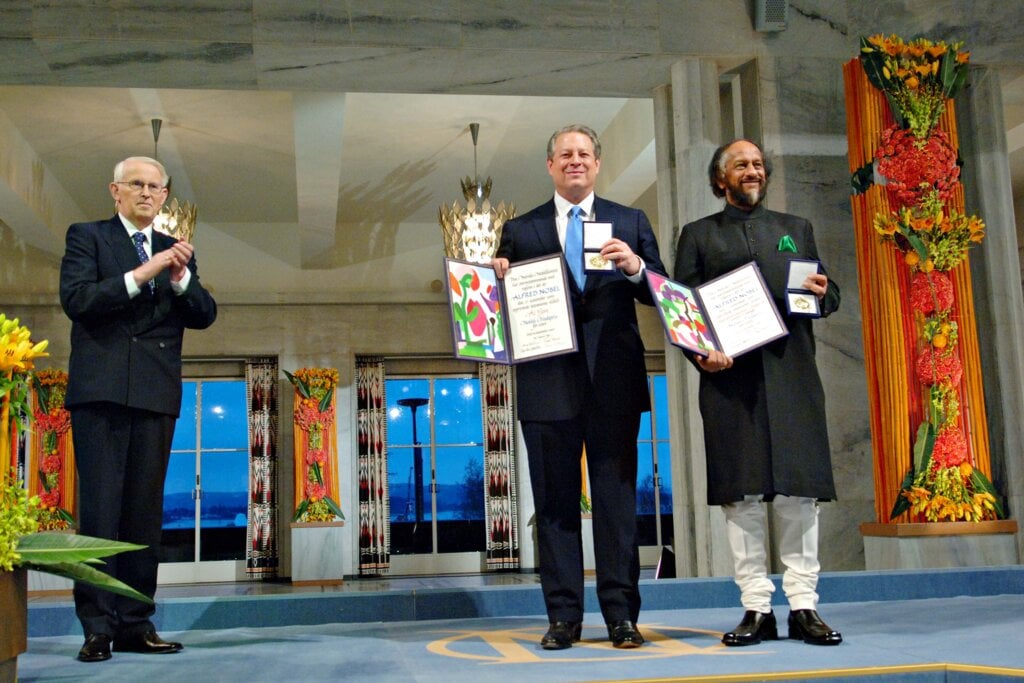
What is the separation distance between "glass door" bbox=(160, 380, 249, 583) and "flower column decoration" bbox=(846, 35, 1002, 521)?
961cm

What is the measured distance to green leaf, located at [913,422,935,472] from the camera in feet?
16.7

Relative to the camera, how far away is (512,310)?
2.93m

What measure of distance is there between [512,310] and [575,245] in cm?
27

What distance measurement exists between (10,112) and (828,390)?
23.2 feet

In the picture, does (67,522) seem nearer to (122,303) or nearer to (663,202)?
(663,202)

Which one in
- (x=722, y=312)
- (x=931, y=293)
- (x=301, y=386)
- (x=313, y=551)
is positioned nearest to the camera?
(x=722, y=312)

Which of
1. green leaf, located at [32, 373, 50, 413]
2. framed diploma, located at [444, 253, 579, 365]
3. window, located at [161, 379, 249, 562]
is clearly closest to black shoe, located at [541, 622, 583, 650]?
framed diploma, located at [444, 253, 579, 365]

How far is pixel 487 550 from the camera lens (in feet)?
43.5

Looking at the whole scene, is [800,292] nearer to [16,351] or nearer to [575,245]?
[575,245]

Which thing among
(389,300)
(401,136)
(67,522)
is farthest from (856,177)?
(67,522)

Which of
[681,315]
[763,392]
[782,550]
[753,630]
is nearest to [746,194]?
[681,315]

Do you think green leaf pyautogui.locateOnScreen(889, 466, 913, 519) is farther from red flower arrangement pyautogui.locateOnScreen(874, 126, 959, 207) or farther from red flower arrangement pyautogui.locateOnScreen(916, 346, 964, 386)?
red flower arrangement pyautogui.locateOnScreen(874, 126, 959, 207)

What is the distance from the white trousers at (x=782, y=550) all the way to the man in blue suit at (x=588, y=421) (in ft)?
0.91

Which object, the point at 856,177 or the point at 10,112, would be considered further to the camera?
the point at 10,112
